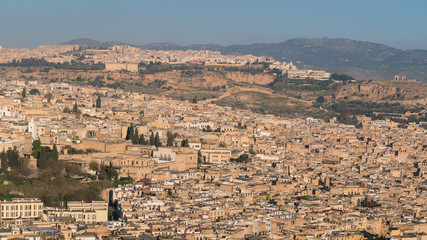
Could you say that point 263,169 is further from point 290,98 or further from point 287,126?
point 290,98

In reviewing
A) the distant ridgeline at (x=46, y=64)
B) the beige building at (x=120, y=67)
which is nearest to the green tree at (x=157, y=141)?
the distant ridgeline at (x=46, y=64)

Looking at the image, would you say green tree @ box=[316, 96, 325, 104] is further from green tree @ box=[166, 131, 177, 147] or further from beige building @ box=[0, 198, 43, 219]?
beige building @ box=[0, 198, 43, 219]

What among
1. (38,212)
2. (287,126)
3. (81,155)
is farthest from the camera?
(287,126)

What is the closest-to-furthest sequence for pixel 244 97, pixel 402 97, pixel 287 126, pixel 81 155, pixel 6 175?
pixel 6 175
pixel 81 155
pixel 287 126
pixel 244 97
pixel 402 97

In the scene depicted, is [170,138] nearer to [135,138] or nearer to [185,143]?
[185,143]

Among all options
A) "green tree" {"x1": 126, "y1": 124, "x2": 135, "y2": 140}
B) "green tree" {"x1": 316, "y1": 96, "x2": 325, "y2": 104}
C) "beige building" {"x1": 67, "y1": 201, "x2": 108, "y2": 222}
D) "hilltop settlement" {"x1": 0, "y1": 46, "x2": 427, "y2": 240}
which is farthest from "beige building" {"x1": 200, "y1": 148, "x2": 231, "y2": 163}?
"green tree" {"x1": 316, "y1": 96, "x2": 325, "y2": 104}

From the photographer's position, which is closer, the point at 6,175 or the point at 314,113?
the point at 6,175

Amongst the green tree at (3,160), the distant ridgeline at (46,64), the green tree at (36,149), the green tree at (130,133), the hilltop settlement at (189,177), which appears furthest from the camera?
the distant ridgeline at (46,64)

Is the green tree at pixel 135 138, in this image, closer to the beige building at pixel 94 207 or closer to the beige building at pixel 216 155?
the beige building at pixel 216 155

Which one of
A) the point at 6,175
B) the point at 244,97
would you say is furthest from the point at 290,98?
the point at 6,175
